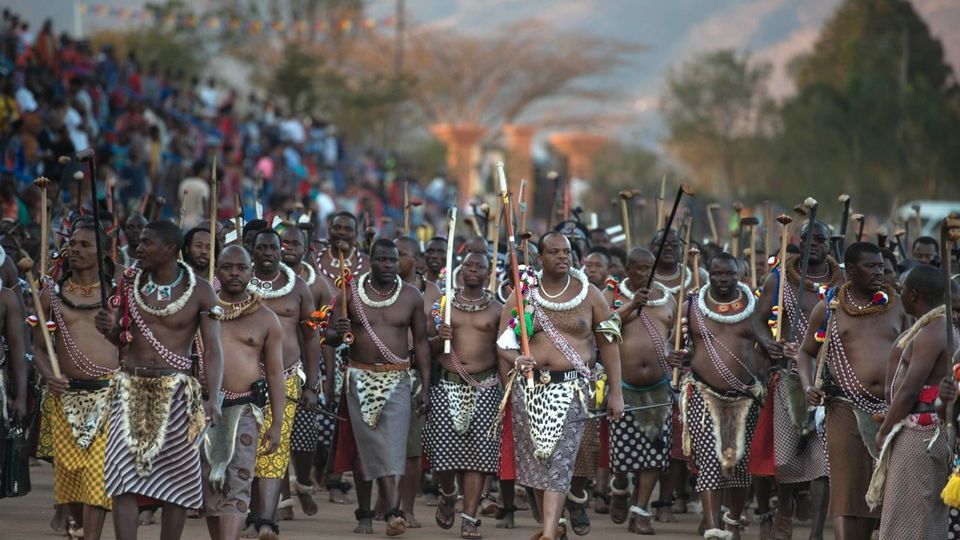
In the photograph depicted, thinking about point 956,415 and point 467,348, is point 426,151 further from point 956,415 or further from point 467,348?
point 956,415

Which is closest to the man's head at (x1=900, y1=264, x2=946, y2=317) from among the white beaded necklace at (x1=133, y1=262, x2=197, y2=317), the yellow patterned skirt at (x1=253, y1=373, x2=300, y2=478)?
the white beaded necklace at (x1=133, y1=262, x2=197, y2=317)

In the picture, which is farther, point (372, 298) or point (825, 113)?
point (825, 113)

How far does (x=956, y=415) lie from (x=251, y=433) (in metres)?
4.03

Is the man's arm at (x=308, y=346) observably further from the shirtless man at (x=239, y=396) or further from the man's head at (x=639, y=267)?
the man's head at (x=639, y=267)

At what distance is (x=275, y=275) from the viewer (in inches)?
465

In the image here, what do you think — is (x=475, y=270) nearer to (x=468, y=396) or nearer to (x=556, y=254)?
(x=468, y=396)

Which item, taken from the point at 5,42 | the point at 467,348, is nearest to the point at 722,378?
the point at 467,348

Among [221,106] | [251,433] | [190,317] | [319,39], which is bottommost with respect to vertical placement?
[251,433]

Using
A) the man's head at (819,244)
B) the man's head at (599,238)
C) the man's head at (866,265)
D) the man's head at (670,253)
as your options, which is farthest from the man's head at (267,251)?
the man's head at (599,238)

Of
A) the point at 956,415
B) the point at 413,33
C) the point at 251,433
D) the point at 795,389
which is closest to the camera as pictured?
the point at 956,415

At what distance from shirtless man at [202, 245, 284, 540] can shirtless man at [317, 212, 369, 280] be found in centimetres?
337

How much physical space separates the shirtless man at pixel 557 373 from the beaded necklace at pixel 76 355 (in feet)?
8.83

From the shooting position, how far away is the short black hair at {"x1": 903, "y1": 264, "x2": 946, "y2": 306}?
350 inches

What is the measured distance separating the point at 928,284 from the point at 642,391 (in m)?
4.41
